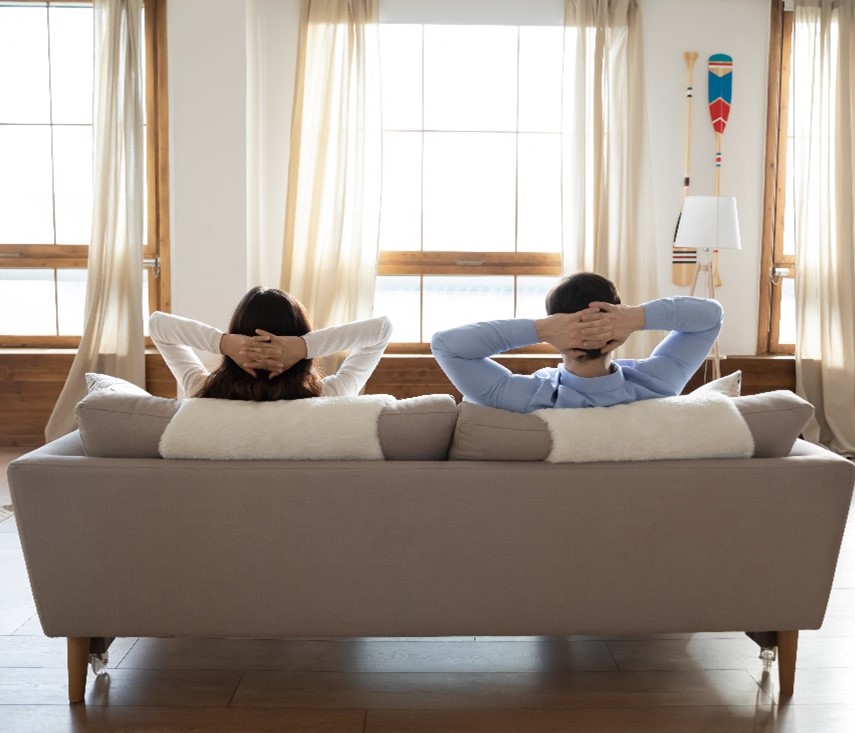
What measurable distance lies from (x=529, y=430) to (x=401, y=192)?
3468 millimetres

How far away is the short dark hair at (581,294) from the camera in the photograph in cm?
243

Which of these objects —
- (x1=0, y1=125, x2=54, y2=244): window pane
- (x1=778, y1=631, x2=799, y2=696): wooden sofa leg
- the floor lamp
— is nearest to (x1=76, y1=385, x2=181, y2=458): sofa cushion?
(x1=778, y1=631, x2=799, y2=696): wooden sofa leg

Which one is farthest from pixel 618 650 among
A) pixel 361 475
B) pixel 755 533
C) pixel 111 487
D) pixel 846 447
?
pixel 846 447

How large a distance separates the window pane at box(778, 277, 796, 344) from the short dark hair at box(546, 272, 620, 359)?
3484mm

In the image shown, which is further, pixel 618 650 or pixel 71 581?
pixel 618 650

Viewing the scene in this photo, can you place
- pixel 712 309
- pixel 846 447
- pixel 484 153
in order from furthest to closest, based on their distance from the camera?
1. pixel 484 153
2. pixel 846 447
3. pixel 712 309

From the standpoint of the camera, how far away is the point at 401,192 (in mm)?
5453

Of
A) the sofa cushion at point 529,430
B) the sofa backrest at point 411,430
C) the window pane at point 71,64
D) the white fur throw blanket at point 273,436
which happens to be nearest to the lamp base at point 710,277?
the sofa cushion at point 529,430

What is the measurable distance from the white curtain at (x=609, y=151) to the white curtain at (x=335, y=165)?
1048 millimetres

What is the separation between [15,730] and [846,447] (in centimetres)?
433

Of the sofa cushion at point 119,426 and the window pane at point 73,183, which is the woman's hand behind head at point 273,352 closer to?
the sofa cushion at point 119,426

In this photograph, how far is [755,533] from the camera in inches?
86.6

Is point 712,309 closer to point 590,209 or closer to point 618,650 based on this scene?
point 618,650

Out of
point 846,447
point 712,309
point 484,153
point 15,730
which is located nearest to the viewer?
point 15,730
